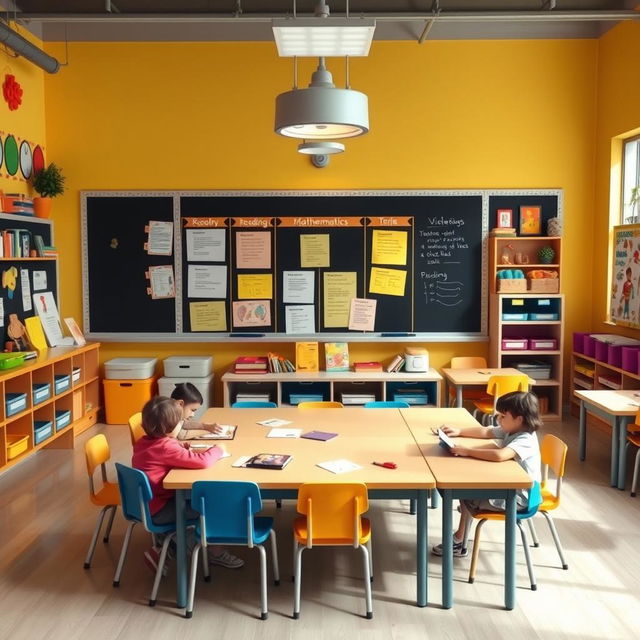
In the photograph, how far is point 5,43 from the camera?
6.48m

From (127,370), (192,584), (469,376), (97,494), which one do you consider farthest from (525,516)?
(127,370)

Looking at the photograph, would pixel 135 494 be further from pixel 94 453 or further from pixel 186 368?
pixel 186 368

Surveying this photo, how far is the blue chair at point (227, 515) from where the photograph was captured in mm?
3439

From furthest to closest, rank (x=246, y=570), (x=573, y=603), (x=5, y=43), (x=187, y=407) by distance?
(x=5, y=43) < (x=187, y=407) < (x=246, y=570) < (x=573, y=603)

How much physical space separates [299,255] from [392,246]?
1007mm

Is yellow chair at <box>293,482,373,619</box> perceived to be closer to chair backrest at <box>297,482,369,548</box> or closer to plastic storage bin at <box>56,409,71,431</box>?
chair backrest at <box>297,482,369,548</box>

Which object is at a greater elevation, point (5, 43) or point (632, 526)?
point (5, 43)

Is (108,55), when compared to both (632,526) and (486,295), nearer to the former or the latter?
(486,295)

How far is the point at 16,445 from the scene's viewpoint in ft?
18.9

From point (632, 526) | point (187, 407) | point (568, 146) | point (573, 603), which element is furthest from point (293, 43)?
point (568, 146)

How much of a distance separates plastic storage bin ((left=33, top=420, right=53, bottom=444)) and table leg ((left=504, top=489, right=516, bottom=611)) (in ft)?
13.6

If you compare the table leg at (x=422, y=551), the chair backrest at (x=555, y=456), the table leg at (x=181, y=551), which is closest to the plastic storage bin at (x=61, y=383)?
the table leg at (x=181, y=551)

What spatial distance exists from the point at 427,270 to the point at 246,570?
4.48 meters

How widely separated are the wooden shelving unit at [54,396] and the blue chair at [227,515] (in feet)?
8.72
